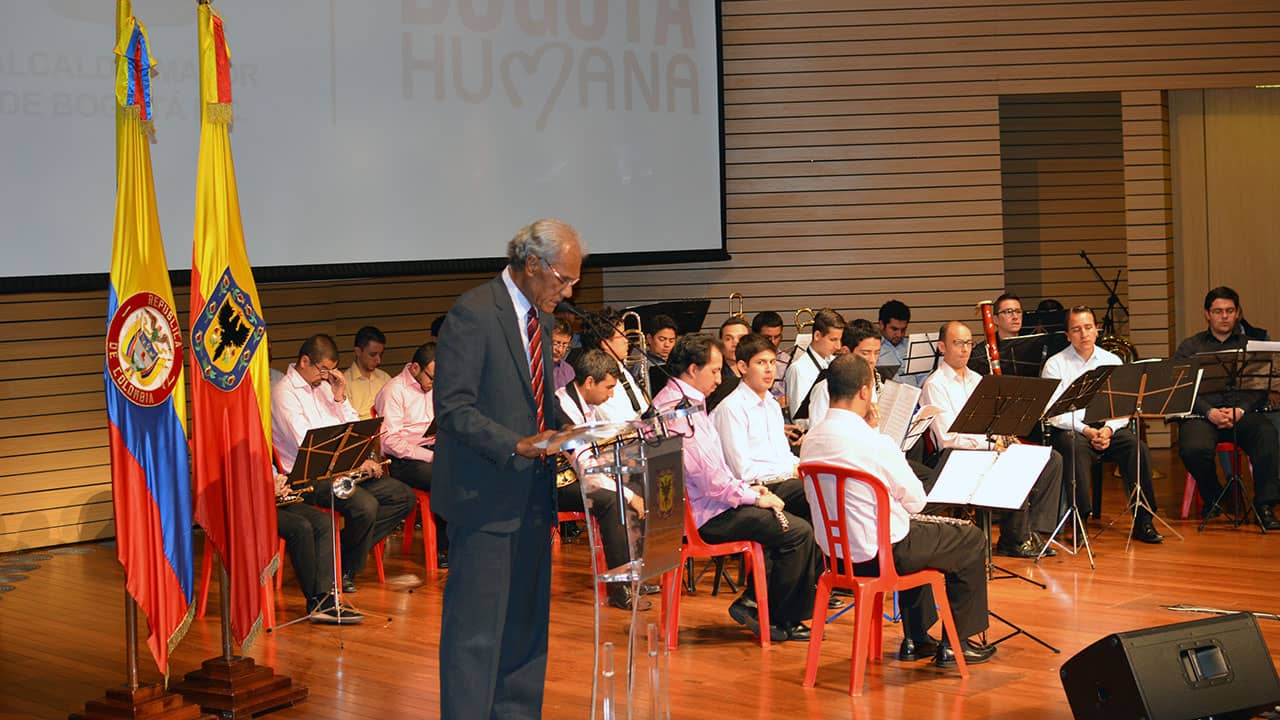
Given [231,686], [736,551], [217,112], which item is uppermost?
[217,112]

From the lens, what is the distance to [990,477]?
5.84 m

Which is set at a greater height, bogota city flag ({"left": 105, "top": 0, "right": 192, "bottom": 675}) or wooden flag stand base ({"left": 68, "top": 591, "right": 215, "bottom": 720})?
bogota city flag ({"left": 105, "top": 0, "right": 192, "bottom": 675})

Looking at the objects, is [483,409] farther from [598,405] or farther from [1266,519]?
[1266,519]

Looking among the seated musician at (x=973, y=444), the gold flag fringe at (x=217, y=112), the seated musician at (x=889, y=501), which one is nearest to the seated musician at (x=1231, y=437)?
the seated musician at (x=973, y=444)

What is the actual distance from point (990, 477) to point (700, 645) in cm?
147

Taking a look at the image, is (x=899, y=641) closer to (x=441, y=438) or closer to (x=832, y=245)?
(x=441, y=438)

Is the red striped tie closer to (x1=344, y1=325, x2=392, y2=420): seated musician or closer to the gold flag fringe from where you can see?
the gold flag fringe

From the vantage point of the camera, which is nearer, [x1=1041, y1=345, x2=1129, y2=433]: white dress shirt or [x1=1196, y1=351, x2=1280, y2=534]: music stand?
[x1=1196, y1=351, x2=1280, y2=534]: music stand

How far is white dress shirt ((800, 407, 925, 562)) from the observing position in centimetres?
499

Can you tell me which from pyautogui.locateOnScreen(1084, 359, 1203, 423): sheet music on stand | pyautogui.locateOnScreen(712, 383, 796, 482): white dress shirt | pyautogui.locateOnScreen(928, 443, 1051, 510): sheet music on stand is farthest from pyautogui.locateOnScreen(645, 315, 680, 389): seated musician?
pyautogui.locateOnScreen(928, 443, 1051, 510): sheet music on stand

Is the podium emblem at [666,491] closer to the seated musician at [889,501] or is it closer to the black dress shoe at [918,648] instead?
the seated musician at [889,501]

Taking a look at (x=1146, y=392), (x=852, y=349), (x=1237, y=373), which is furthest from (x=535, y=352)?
(x=1237, y=373)

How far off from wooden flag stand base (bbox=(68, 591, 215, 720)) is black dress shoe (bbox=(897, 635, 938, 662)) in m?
2.73

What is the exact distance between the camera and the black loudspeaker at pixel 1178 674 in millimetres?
3842
